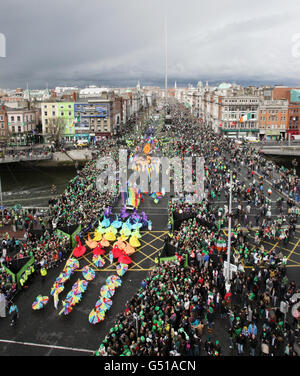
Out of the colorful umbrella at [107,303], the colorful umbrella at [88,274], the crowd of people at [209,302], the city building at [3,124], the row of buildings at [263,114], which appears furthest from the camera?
the row of buildings at [263,114]

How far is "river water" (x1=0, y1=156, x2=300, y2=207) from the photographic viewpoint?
42.4m

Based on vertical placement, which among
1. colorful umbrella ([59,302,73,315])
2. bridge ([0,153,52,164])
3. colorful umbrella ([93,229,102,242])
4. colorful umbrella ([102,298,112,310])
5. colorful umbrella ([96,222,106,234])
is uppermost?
bridge ([0,153,52,164])

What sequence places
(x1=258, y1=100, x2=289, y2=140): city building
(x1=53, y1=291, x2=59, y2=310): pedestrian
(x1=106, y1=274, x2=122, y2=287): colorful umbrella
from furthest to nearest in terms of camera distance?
(x1=258, y1=100, x2=289, y2=140): city building < (x1=106, y1=274, x2=122, y2=287): colorful umbrella < (x1=53, y1=291, x2=59, y2=310): pedestrian

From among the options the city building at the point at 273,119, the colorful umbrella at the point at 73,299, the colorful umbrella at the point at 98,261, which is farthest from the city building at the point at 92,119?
the colorful umbrella at the point at 73,299

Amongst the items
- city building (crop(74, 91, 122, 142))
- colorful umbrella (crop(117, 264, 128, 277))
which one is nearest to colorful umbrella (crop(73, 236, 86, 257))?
colorful umbrella (crop(117, 264, 128, 277))

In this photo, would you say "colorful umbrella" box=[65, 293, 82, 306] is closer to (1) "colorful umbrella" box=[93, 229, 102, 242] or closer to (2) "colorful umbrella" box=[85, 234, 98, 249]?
(2) "colorful umbrella" box=[85, 234, 98, 249]

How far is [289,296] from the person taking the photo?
50.7ft

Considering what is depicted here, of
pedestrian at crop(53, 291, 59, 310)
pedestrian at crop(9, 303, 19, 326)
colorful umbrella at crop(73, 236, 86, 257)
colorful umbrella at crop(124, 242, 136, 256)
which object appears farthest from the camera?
colorful umbrella at crop(73, 236, 86, 257)

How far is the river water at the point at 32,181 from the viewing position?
42444 millimetres

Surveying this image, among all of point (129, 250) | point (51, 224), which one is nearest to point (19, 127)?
point (51, 224)

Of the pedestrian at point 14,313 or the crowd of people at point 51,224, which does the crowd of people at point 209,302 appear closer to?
the pedestrian at point 14,313

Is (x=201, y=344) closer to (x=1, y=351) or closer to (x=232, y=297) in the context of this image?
(x=232, y=297)

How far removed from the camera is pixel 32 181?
51.7 m

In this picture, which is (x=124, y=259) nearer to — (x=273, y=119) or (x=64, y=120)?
(x=64, y=120)
